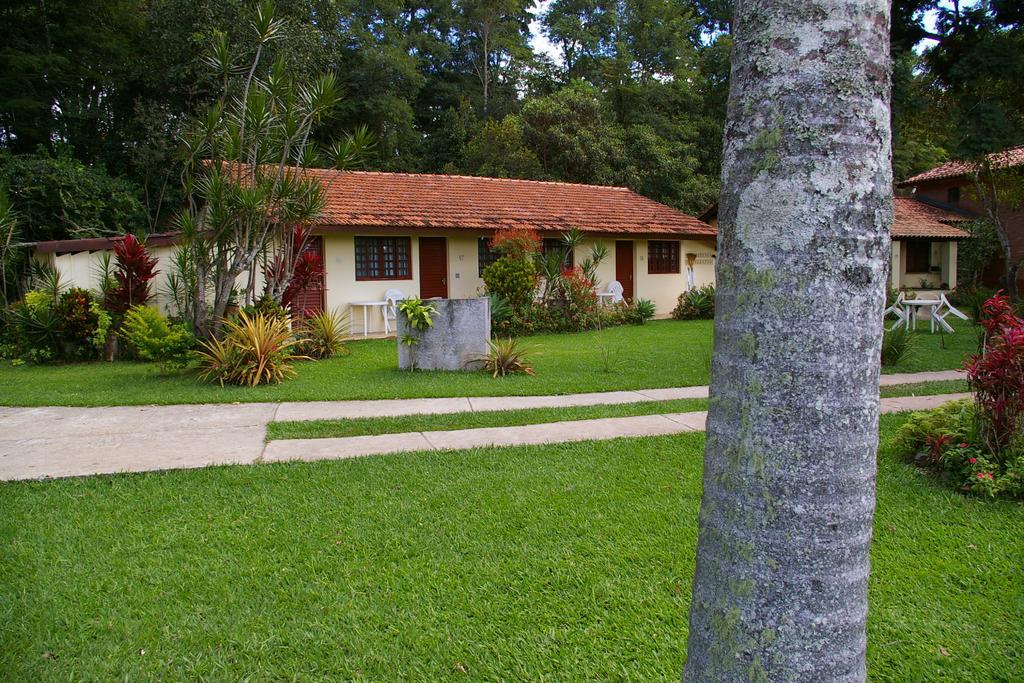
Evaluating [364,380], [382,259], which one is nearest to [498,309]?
[382,259]

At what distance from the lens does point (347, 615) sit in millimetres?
3189

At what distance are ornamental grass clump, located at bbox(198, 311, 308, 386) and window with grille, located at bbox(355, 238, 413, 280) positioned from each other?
23.6 feet

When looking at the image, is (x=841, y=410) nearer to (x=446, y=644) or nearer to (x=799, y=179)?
(x=799, y=179)

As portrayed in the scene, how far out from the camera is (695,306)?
69.3 ft

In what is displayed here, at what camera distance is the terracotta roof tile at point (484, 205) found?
1742 cm

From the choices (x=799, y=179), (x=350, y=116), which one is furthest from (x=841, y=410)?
(x=350, y=116)

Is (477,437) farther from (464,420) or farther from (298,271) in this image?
(298,271)

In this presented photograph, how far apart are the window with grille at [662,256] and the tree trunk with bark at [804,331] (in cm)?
2136

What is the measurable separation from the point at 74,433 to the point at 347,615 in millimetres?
5010

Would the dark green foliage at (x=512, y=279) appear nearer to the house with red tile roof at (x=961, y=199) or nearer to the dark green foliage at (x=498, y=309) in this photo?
the dark green foliage at (x=498, y=309)

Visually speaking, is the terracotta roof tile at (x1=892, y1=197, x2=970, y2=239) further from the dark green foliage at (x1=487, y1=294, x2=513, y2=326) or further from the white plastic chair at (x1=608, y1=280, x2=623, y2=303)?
the dark green foliage at (x1=487, y1=294, x2=513, y2=326)

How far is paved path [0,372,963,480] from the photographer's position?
576cm

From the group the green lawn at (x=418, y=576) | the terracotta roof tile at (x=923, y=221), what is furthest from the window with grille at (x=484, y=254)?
the terracotta roof tile at (x=923, y=221)

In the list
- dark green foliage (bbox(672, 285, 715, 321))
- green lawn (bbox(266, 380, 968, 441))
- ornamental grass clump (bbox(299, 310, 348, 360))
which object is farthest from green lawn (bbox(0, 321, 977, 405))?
dark green foliage (bbox(672, 285, 715, 321))
